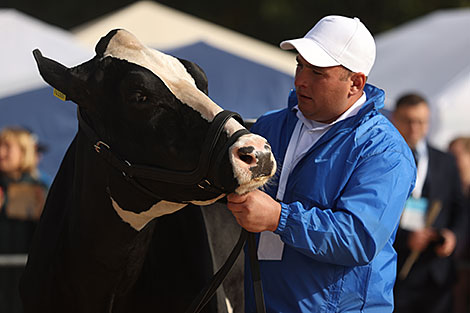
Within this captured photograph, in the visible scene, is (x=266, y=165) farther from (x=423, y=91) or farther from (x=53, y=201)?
(x=423, y=91)

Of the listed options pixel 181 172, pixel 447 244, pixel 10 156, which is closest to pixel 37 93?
pixel 10 156

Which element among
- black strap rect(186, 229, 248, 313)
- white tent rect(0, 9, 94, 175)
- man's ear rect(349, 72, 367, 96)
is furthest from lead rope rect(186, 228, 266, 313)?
white tent rect(0, 9, 94, 175)

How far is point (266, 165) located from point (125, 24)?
9505 mm

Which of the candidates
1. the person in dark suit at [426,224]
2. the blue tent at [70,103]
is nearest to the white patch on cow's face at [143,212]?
the person in dark suit at [426,224]

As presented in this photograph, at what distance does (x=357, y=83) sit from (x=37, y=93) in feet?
17.7

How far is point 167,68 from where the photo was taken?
287cm

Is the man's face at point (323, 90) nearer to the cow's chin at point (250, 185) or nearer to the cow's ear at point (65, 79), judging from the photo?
the cow's chin at point (250, 185)

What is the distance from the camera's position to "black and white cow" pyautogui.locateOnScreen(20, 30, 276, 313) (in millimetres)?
2727

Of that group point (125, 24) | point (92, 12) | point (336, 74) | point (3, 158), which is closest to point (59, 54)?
point (3, 158)

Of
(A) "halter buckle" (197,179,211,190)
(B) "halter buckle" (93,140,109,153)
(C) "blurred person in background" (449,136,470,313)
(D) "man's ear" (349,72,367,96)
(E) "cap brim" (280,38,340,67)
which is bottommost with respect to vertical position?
(C) "blurred person in background" (449,136,470,313)

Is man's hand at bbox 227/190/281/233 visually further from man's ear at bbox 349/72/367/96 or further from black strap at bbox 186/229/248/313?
man's ear at bbox 349/72/367/96

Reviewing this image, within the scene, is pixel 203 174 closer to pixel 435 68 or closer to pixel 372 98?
pixel 372 98

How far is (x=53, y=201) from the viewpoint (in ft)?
11.0

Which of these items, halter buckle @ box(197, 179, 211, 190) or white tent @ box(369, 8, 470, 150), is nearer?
halter buckle @ box(197, 179, 211, 190)
